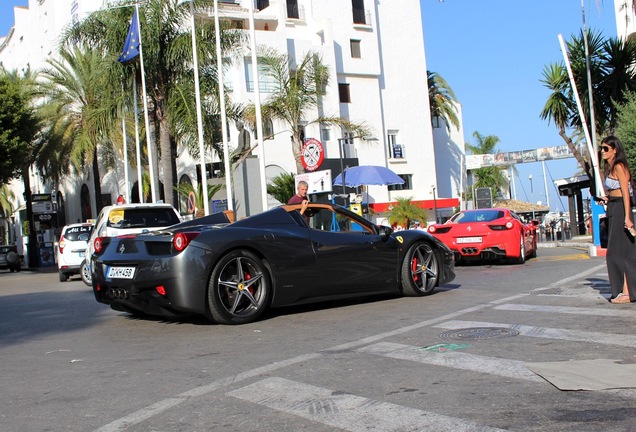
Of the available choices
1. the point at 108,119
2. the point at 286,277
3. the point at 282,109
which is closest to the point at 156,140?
the point at 108,119

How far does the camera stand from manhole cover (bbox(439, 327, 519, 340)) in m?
6.57

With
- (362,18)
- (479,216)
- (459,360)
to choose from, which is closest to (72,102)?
(362,18)

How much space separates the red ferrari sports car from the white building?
26888 mm

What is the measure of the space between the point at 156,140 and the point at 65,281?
12.9 meters

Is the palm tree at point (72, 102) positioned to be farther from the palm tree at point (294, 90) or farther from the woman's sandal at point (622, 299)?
the woman's sandal at point (622, 299)

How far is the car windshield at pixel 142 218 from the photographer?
616 inches

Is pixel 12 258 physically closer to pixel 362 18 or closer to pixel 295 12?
pixel 295 12

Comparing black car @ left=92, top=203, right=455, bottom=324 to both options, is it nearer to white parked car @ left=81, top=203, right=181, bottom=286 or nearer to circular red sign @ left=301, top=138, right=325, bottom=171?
white parked car @ left=81, top=203, right=181, bottom=286

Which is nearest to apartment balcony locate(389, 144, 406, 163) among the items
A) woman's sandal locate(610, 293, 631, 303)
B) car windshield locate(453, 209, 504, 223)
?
car windshield locate(453, 209, 504, 223)

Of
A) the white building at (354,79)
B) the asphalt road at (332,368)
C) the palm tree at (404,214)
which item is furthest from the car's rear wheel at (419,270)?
the white building at (354,79)

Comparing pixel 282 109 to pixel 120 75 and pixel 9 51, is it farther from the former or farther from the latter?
pixel 9 51

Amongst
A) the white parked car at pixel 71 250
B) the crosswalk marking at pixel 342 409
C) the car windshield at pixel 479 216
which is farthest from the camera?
the white parked car at pixel 71 250

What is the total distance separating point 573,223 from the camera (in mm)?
37062

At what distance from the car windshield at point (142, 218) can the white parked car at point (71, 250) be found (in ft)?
18.9
